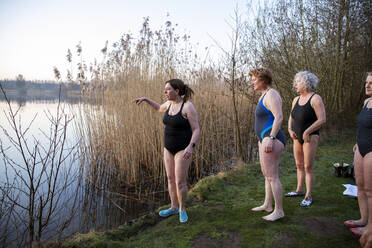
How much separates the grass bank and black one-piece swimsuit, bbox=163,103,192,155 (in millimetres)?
755

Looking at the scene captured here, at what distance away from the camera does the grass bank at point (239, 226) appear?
2.14m

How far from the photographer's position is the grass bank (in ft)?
7.02

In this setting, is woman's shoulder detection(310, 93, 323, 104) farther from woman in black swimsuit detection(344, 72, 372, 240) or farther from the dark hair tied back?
the dark hair tied back

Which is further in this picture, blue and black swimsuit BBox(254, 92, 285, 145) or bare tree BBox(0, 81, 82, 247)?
blue and black swimsuit BBox(254, 92, 285, 145)

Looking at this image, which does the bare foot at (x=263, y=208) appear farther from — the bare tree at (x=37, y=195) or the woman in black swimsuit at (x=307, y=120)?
the bare tree at (x=37, y=195)

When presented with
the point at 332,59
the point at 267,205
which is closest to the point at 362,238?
the point at 267,205

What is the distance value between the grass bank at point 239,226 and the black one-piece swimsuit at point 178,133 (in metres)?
0.76

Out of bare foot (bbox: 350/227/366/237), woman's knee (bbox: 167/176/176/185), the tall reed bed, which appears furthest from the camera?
the tall reed bed

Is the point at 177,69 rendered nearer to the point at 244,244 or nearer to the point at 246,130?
the point at 246,130

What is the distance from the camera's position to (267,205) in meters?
2.57

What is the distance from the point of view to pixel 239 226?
237cm

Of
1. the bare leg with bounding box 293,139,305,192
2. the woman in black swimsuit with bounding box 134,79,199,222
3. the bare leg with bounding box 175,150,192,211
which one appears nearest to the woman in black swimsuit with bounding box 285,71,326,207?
the bare leg with bounding box 293,139,305,192

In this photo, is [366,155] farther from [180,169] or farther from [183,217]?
[183,217]

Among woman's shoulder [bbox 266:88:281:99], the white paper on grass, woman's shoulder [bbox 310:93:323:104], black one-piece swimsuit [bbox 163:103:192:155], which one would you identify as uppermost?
woman's shoulder [bbox 266:88:281:99]
